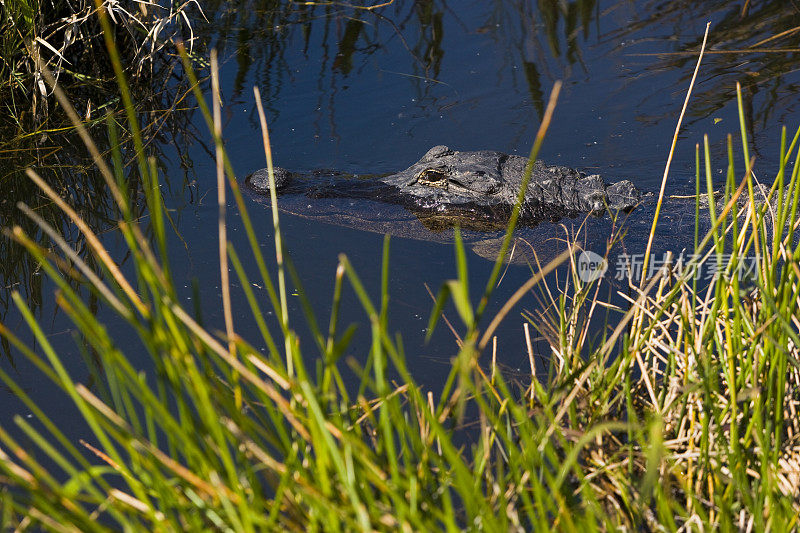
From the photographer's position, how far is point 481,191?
4.82 m

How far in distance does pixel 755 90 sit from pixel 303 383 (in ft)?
19.6

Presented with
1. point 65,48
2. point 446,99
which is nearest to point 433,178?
point 446,99

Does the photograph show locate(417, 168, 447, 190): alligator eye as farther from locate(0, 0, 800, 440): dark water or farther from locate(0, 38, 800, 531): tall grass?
locate(0, 38, 800, 531): tall grass

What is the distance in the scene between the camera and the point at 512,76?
6.62 metres

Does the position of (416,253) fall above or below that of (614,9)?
below

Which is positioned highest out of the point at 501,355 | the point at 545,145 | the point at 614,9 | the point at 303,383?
the point at 614,9

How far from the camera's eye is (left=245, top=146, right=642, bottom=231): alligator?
4.76 m

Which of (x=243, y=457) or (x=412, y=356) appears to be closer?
(x=243, y=457)

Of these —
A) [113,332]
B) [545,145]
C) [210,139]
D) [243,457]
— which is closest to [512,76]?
[545,145]

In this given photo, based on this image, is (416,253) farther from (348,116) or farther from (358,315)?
(348,116)

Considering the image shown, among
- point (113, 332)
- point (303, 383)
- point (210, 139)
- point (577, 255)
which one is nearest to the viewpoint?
point (303, 383)

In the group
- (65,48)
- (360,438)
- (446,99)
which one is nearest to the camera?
(360,438)

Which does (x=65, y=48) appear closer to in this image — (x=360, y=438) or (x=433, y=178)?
(x=433, y=178)

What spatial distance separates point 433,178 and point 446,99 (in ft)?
5.30
